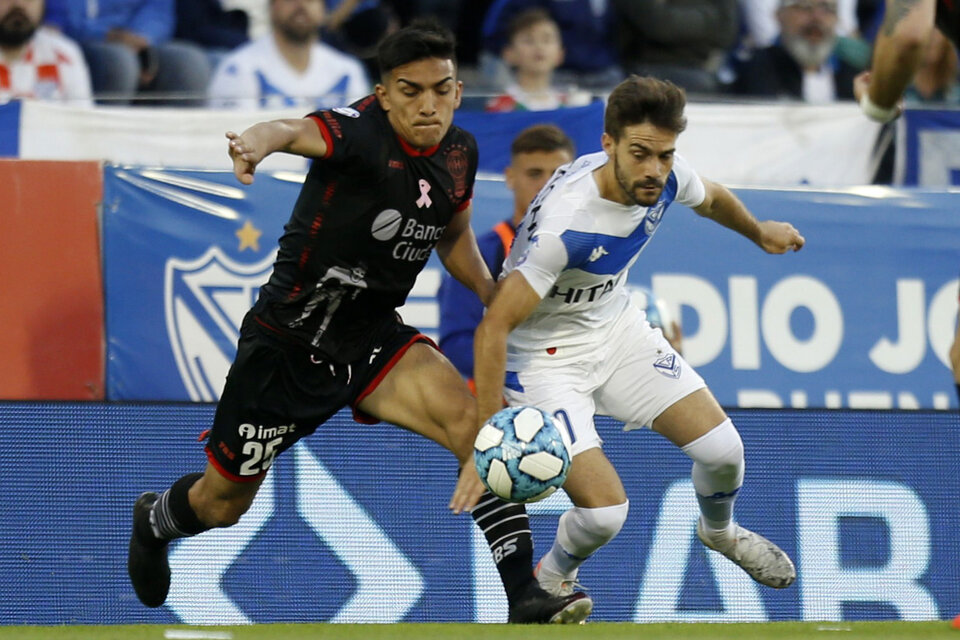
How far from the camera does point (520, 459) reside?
533 cm

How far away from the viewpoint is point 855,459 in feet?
23.6

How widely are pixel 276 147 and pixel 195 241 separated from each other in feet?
10.3

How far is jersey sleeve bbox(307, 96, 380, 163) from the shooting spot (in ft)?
17.7

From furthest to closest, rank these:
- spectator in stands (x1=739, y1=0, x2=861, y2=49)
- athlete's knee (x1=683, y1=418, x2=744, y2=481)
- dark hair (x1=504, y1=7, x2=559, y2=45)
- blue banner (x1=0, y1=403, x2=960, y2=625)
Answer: spectator in stands (x1=739, y1=0, x2=861, y2=49), dark hair (x1=504, y1=7, x2=559, y2=45), blue banner (x1=0, y1=403, x2=960, y2=625), athlete's knee (x1=683, y1=418, x2=744, y2=481)

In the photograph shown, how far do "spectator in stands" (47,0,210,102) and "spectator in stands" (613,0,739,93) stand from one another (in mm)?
3120

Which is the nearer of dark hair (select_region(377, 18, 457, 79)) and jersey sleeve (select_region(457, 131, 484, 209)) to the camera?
dark hair (select_region(377, 18, 457, 79))

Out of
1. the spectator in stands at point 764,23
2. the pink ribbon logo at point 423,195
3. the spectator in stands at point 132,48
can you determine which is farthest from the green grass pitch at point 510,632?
the spectator in stands at point 764,23

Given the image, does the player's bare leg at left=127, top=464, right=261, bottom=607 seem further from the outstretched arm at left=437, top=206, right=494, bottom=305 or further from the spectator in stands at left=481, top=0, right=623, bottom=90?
the spectator in stands at left=481, top=0, right=623, bottom=90

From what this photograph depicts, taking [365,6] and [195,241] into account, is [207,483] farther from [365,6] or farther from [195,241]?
[365,6]

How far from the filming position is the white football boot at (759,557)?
20.8 feet

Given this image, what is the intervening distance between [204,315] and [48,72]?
272 cm

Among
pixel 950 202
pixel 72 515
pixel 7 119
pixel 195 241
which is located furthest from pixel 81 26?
pixel 950 202

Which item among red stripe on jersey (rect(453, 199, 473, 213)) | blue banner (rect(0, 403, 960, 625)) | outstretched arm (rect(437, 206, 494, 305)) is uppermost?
red stripe on jersey (rect(453, 199, 473, 213))

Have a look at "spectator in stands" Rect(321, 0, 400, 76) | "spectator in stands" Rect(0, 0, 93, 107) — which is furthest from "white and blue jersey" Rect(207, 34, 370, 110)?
"spectator in stands" Rect(0, 0, 93, 107)
